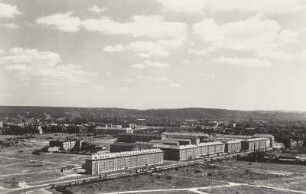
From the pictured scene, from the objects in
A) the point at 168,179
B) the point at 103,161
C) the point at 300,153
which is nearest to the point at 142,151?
the point at 103,161

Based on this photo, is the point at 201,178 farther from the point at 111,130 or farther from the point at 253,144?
the point at 111,130

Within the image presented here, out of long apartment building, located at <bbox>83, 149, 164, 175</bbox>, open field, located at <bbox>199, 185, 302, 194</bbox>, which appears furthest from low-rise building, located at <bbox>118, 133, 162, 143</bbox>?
open field, located at <bbox>199, 185, 302, 194</bbox>

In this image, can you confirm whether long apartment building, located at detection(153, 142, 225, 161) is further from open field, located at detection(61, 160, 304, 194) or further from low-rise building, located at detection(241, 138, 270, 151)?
low-rise building, located at detection(241, 138, 270, 151)

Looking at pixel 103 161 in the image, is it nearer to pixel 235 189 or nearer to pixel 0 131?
pixel 235 189

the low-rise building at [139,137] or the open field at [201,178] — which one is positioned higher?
the low-rise building at [139,137]

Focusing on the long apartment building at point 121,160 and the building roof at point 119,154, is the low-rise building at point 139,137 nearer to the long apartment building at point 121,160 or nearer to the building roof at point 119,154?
the long apartment building at point 121,160

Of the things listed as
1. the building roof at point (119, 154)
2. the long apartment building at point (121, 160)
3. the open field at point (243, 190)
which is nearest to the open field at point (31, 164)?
the long apartment building at point (121, 160)

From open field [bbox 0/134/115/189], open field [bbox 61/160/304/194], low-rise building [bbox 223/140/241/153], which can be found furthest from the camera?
low-rise building [bbox 223/140/241/153]

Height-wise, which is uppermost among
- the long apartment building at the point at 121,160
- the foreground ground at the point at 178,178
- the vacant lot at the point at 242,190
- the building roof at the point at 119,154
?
the building roof at the point at 119,154

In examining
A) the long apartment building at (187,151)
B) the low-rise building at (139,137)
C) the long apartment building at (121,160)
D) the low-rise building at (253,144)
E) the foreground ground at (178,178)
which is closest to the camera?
the foreground ground at (178,178)
